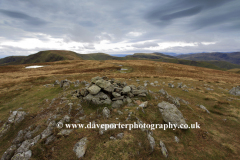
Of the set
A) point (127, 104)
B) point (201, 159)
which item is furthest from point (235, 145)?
point (127, 104)

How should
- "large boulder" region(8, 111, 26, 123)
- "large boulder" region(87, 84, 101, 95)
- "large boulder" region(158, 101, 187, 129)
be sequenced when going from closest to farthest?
"large boulder" region(158, 101, 187, 129) → "large boulder" region(8, 111, 26, 123) → "large boulder" region(87, 84, 101, 95)

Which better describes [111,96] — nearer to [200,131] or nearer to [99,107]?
[99,107]

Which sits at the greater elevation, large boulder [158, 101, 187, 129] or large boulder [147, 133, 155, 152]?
large boulder [158, 101, 187, 129]

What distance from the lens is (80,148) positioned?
7594 mm

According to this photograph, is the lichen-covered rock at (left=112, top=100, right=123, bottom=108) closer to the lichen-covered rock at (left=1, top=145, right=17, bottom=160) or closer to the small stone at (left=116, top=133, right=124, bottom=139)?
the small stone at (left=116, top=133, right=124, bottom=139)

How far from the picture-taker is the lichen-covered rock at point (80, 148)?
7.27 meters

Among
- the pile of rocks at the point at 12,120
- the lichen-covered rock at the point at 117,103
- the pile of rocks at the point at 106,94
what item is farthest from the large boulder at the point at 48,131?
the lichen-covered rock at the point at 117,103

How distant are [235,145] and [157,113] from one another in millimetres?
7189

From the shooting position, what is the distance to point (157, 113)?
40.7 feet

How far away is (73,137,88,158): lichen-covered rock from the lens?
727 cm

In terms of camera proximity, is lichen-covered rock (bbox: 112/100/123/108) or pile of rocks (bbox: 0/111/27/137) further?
lichen-covered rock (bbox: 112/100/123/108)

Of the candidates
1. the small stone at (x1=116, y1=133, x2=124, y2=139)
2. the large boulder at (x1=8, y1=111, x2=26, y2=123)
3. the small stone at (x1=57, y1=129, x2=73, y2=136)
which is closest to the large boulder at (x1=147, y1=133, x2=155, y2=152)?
the small stone at (x1=116, y1=133, x2=124, y2=139)

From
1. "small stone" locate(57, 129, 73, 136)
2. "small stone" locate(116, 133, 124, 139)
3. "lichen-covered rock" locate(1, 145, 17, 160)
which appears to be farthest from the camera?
"small stone" locate(57, 129, 73, 136)

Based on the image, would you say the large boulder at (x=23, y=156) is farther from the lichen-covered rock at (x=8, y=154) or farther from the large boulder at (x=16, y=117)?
the large boulder at (x=16, y=117)
